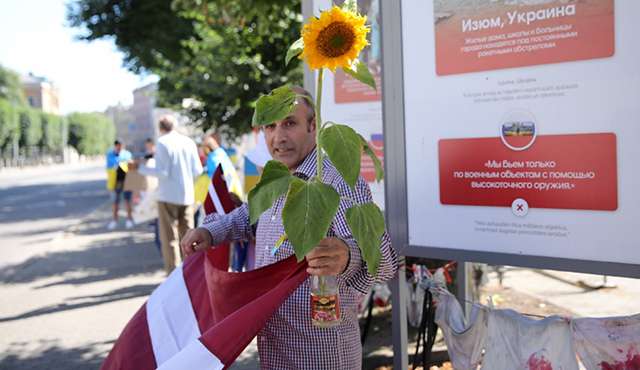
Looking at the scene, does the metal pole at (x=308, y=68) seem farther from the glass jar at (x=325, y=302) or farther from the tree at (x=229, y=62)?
the tree at (x=229, y=62)

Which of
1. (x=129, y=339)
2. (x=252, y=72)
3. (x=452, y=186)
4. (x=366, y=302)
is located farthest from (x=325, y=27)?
(x=252, y=72)

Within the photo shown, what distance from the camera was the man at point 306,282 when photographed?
216 centimetres

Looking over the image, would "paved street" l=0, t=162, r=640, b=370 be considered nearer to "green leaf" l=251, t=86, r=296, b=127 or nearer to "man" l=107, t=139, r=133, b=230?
"man" l=107, t=139, r=133, b=230

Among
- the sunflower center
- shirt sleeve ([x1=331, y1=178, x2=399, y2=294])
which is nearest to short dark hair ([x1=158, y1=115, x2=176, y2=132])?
shirt sleeve ([x1=331, y1=178, x2=399, y2=294])

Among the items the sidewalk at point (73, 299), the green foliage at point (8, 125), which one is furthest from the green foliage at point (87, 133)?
the sidewalk at point (73, 299)

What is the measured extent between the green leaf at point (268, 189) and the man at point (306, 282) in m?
0.35

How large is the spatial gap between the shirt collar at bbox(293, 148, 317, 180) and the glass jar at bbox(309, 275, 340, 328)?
49 cm

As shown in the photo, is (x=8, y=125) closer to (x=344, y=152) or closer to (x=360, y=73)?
(x=360, y=73)

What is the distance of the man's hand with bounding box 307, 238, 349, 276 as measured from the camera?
6.31ft

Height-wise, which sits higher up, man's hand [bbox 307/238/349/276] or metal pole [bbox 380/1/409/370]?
metal pole [bbox 380/1/409/370]

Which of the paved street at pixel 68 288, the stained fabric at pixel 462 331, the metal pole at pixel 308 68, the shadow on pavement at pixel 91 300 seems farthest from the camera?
the shadow on pavement at pixel 91 300

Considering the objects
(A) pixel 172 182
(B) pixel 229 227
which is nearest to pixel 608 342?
(B) pixel 229 227

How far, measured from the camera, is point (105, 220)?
1675 centimetres

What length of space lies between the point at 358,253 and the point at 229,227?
890 millimetres
